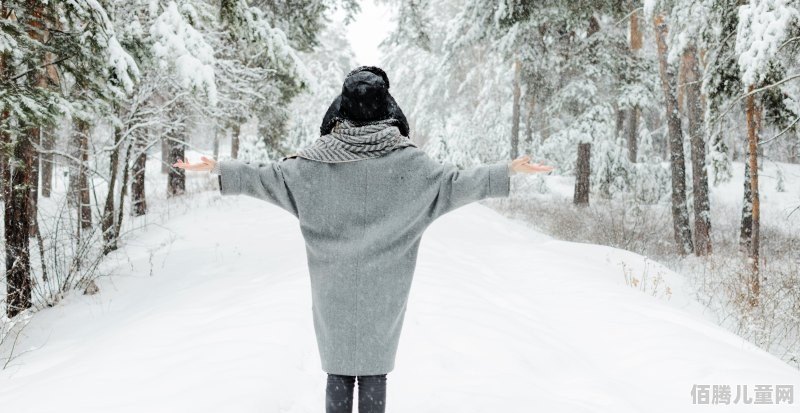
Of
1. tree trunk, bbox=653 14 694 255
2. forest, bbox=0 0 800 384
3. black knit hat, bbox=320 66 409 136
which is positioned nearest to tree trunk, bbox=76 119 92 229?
forest, bbox=0 0 800 384

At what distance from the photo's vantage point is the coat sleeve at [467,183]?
81.9 inches

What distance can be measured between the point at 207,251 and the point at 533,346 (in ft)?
21.6

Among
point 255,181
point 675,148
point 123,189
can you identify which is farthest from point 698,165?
point 123,189

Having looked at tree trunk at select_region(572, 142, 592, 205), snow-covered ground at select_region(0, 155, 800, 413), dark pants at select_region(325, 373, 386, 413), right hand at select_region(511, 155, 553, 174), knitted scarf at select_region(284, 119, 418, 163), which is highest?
tree trunk at select_region(572, 142, 592, 205)

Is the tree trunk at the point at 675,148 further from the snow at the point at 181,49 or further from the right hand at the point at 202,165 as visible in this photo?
the right hand at the point at 202,165

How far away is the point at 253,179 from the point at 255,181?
0.01m

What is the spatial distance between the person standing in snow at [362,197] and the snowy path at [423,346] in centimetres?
127

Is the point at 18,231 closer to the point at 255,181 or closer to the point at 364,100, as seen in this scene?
the point at 255,181

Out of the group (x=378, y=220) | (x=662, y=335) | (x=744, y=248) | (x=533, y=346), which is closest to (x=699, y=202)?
(x=744, y=248)

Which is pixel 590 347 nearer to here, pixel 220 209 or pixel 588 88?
pixel 220 209

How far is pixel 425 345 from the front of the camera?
411cm

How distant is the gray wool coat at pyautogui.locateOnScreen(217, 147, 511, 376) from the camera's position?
2133 mm

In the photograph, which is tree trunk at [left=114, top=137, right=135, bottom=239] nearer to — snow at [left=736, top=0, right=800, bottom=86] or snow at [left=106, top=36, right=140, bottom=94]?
snow at [left=106, top=36, right=140, bottom=94]

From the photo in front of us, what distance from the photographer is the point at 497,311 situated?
5.23 m
